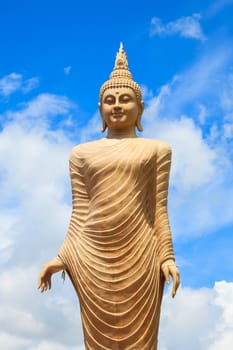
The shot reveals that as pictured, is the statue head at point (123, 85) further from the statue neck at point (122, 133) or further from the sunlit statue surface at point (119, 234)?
the statue neck at point (122, 133)

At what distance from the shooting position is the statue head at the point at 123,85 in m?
10.5

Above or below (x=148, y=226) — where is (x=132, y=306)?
below

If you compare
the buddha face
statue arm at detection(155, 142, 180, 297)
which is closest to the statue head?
the buddha face

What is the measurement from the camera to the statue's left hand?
30.8ft

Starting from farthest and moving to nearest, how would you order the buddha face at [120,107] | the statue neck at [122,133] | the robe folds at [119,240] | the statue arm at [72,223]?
1. the statue neck at [122,133]
2. the buddha face at [120,107]
3. the statue arm at [72,223]
4. the robe folds at [119,240]

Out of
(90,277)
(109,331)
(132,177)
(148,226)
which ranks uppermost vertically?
(132,177)

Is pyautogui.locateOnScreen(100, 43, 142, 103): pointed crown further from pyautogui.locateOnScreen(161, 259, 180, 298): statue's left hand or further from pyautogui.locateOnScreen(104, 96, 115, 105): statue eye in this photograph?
pyautogui.locateOnScreen(161, 259, 180, 298): statue's left hand

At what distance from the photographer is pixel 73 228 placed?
10.1 metres

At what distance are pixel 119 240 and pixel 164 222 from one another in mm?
841

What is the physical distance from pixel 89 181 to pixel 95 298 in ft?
6.17

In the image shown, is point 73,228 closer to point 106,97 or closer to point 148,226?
point 148,226

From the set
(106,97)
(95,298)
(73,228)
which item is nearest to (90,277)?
(95,298)

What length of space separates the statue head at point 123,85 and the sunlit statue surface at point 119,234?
0.02 meters

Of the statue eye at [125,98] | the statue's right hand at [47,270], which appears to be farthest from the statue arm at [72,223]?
the statue eye at [125,98]
